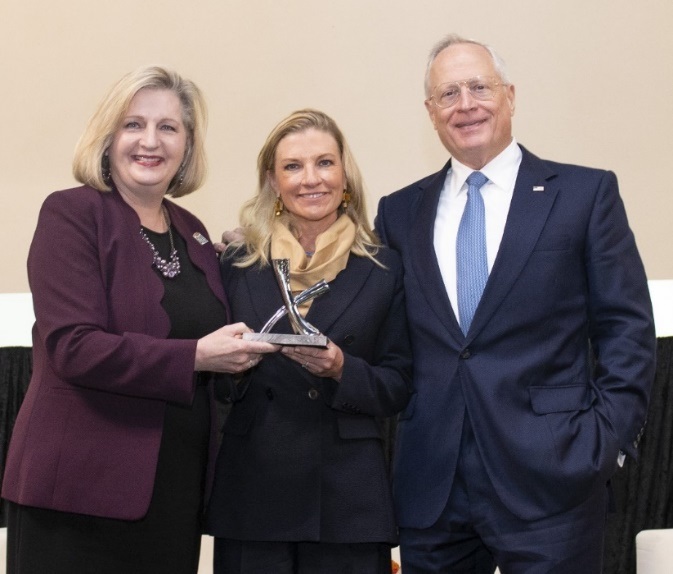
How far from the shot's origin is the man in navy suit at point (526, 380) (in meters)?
2.39

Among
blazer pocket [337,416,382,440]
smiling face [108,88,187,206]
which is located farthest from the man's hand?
blazer pocket [337,416,382,440]

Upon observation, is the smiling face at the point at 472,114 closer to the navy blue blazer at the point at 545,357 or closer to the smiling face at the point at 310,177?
the navy blue blazer at the point at 545,357

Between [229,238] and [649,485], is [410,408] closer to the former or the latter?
[229,238]

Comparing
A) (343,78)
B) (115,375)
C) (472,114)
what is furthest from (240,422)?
(343,78)

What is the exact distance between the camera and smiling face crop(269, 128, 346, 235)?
2.71 m

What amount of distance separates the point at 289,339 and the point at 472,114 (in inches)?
34.2

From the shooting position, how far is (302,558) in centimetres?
250

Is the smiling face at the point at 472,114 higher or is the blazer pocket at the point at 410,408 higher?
the smiling face at the point at 472,114

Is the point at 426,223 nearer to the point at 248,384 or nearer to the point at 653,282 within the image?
the point at 248,384

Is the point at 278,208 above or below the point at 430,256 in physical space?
above

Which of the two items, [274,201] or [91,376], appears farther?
[274,201]

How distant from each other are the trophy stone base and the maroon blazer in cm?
15

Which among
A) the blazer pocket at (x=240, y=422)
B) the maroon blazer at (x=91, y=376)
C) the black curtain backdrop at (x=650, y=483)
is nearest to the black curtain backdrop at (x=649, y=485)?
the black curtain backdrop at (x=650, y=483)

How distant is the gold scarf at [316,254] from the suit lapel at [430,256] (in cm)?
18
